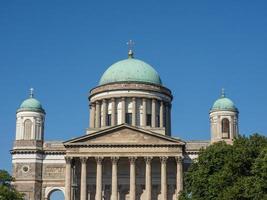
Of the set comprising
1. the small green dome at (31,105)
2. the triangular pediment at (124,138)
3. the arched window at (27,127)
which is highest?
the small green dome at (31,105)

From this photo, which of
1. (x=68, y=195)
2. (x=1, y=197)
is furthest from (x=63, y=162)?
(x=1, y=197)

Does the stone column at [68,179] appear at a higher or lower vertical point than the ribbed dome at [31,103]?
lower

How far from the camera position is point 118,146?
67.6 m

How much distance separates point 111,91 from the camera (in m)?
79.8

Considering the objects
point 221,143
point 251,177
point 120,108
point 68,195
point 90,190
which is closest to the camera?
point 251,177

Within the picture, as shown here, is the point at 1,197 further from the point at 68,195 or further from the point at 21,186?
the point at 21,186

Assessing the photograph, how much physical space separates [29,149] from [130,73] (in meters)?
18.0

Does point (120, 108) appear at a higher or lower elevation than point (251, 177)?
higher

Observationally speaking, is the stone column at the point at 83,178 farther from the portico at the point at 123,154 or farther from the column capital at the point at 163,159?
the column capital at the point at 163,159

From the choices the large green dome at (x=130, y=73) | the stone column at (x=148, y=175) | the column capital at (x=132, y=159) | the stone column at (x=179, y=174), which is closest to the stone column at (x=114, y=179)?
the column capital at (x=132, y=159)

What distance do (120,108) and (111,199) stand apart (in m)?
15.7

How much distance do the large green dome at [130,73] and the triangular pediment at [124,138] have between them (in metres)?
13.7

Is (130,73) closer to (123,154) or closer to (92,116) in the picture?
(92,116)

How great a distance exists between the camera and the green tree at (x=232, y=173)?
44.4 m
